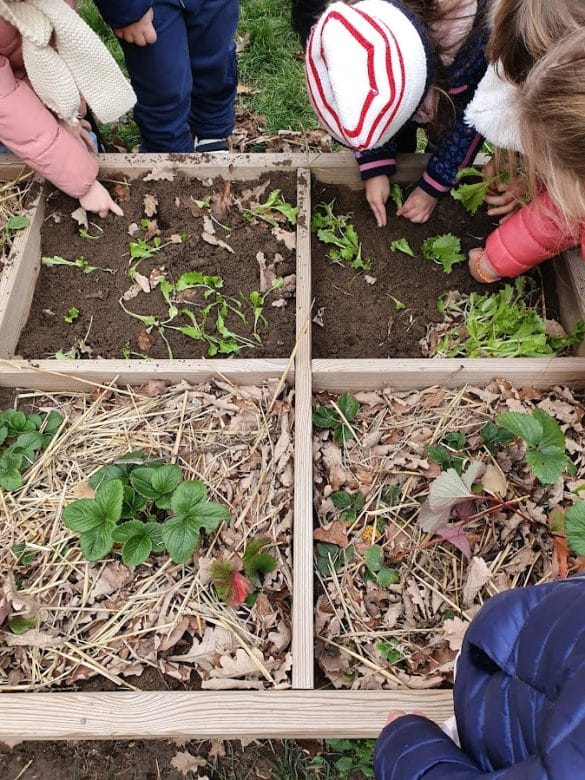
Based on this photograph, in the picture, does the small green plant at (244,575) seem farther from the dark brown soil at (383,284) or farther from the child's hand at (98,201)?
the child's hand at (98,201)

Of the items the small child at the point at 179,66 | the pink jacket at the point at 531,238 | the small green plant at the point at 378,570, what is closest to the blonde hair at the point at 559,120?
the pink jacket at the point at 531,238

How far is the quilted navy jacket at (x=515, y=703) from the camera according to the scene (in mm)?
801

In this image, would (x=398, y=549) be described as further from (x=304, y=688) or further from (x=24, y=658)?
(x=24, y=658)

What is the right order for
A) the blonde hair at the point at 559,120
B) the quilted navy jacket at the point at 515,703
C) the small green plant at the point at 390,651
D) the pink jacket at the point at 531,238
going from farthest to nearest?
the pink jacket at the point at 531,238 < the small green plant at the point at 390,651 < the blonde hair at the point at 559,120 < the quilted navy jacket at the point at 515,703

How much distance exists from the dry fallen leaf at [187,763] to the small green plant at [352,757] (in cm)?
40

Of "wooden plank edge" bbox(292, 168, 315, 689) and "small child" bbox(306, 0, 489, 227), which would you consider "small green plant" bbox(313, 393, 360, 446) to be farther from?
"small child" bbox(306, 0, 489, 227)

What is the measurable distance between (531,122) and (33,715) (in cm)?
186

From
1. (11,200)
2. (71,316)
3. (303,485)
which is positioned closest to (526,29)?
(303,485)

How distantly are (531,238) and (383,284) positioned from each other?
1.76ft

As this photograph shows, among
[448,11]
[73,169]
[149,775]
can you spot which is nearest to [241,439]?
[149,775]

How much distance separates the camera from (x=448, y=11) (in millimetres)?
1838

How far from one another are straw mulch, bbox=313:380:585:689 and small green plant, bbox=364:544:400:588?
0.07 ft

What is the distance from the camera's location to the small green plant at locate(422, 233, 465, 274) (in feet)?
7.50

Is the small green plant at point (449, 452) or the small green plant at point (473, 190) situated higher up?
the small green plant at point (473, 190)
